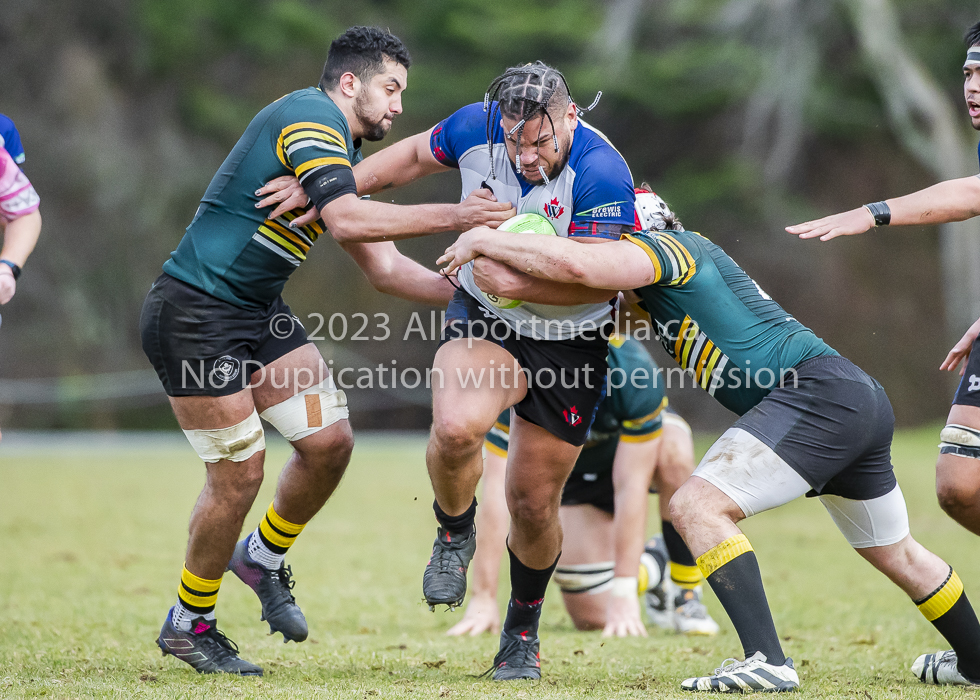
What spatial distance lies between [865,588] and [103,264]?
61.5 feet

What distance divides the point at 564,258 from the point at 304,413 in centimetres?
133

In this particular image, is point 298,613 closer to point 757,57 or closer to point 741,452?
point 741,452

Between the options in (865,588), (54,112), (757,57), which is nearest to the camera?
(865,588)

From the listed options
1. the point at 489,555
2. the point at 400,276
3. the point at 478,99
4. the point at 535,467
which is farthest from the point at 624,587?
the point at 478,99

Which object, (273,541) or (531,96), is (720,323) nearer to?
(531,96)

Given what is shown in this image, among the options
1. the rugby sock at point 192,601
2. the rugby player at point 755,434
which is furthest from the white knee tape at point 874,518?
the rugby sock at point 192,601

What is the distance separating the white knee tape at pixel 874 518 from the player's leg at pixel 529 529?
1.02 m

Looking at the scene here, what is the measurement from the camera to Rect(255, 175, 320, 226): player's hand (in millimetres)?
3961

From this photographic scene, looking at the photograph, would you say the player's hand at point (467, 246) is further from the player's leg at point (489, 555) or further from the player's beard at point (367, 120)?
the player's leg at point (489, 555)

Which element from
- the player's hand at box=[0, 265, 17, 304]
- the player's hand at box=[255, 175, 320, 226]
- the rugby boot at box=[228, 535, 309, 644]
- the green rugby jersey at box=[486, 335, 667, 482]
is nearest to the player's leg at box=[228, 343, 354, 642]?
the rugby boot at box=[228, 535, 309, 644]

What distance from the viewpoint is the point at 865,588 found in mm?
6363

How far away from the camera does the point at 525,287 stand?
147 inches

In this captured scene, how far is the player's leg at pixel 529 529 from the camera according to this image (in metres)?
4.01

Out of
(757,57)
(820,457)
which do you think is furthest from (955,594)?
(757,57)
